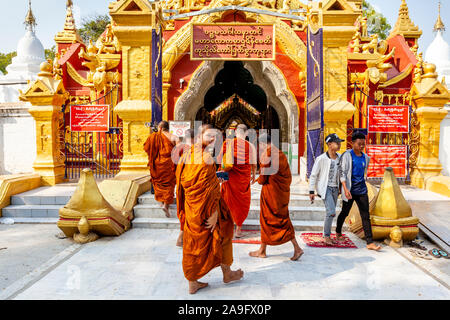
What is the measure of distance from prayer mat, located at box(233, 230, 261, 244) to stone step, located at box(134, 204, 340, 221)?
381mm

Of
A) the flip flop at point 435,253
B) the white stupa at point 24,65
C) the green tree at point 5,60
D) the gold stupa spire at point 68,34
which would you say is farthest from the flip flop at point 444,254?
the green tree at point 5,60

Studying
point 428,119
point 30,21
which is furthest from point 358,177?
point 30,21

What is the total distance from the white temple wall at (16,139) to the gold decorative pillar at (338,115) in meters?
8.18

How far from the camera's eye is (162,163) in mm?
5348

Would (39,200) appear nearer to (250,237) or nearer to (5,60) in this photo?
(250,237)

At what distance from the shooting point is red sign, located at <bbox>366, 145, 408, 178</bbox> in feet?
23.6

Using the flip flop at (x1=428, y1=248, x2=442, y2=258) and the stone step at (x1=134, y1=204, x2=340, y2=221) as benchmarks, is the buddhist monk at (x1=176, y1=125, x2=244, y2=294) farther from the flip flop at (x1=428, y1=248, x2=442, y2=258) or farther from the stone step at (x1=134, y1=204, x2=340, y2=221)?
the flip flop at (x1=428, y1=248, x2=442, y2=258)

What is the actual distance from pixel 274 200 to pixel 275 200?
0.01 m

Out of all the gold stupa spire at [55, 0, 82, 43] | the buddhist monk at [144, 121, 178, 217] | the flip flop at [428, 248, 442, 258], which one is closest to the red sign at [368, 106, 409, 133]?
the flip flop at [428, 248, 442, 258]

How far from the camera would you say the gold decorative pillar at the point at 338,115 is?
6613 millimetres

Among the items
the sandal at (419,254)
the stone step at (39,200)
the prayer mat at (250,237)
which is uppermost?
the stone step at (39,200)

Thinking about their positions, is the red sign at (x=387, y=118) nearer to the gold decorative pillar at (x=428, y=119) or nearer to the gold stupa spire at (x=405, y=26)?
the gold decorative pillar at (x=428, y=119)
